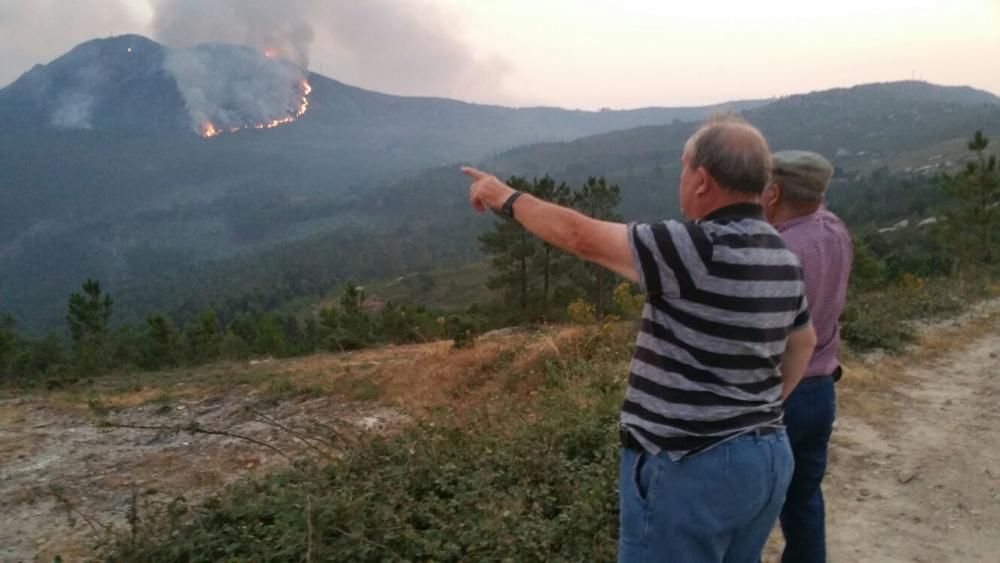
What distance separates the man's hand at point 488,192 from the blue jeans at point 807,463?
1.33m

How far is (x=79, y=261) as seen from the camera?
17325 cm

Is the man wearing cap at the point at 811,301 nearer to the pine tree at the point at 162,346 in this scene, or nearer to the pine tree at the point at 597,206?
the pine tree at the point at 597,206

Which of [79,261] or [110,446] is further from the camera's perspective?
[79,261]

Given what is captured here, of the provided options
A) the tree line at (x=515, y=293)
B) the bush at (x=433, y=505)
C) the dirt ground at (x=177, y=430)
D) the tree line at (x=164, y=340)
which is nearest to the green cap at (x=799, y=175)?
the bush at (x=433, y=505)

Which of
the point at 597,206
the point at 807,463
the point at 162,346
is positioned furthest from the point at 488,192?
the point at 162,346

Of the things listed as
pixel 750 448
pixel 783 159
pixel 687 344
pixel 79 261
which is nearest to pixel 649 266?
pixel 687 344

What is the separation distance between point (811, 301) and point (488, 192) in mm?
1267

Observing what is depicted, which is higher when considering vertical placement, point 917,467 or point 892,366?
point 917,467

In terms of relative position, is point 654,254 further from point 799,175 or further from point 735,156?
point 799,175

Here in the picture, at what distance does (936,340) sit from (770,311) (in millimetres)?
7921

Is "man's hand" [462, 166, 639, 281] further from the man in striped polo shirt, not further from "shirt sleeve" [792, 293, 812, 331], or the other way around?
"shirt sleeve" [792, 293, 812, 331]

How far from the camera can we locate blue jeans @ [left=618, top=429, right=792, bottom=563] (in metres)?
1.57

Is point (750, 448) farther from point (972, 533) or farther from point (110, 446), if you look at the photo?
point (110, 446)

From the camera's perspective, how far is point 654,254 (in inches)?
58.5
